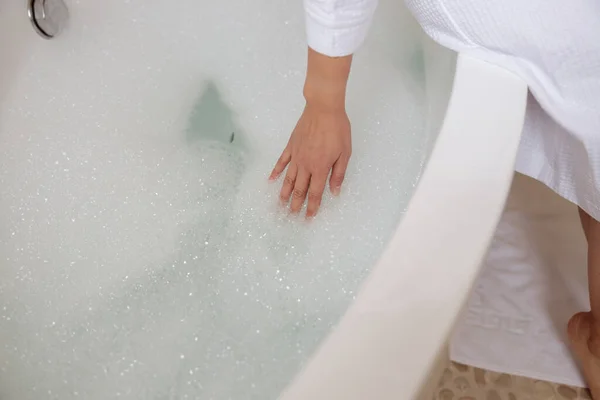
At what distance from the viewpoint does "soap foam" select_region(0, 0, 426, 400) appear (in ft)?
2.38

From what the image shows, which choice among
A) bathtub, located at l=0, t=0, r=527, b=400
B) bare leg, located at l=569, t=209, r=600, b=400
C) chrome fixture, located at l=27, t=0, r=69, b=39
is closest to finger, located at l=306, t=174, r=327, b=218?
bathtub, located at l=0, t=0, r=527, b=400

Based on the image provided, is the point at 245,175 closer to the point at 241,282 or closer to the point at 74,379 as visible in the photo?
the point at 241,282

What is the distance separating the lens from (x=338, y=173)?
71 cm

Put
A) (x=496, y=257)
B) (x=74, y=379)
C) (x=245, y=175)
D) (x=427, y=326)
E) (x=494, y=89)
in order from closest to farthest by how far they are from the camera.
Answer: (x=427, y=326) < (x=494, y=89) < (x=74, y=379) < (x=245, y=175) < (x=496, y=257)

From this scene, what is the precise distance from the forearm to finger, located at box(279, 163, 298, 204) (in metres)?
0.09

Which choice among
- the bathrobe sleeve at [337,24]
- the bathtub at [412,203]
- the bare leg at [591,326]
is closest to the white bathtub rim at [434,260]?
the bathtub at [412,203]

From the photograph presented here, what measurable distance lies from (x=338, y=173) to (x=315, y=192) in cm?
4

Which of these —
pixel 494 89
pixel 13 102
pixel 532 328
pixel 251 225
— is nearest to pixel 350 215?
pixel 251 225

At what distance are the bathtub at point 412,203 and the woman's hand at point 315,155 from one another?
121mm

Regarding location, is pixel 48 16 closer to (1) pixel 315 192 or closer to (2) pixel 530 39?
(1) pixel 315 192

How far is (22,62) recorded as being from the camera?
863 millimetres

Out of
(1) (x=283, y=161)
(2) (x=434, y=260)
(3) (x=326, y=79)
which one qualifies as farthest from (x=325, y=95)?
(2) (x=434, y=260)

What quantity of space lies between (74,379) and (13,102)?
0.41 meters

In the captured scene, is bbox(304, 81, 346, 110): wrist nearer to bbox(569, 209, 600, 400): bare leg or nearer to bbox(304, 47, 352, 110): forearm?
bbox(304, 47, 352, 110): forearm
